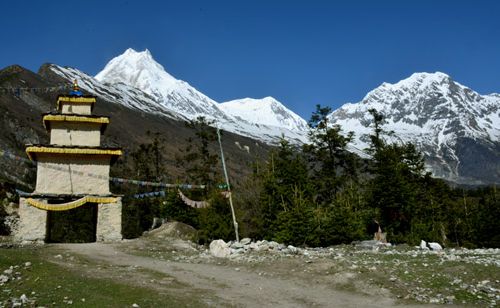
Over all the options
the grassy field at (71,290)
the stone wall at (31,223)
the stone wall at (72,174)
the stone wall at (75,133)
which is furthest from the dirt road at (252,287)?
the stone wall at (75,133)

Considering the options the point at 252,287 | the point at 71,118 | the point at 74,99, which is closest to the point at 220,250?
the point at 252,287

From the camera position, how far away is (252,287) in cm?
1548

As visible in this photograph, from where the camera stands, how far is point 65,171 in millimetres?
31922

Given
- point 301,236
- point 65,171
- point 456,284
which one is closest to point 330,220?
point 301,236

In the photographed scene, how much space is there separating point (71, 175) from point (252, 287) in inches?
812

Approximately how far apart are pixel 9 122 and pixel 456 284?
114m

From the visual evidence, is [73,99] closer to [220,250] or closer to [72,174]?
[72,174]

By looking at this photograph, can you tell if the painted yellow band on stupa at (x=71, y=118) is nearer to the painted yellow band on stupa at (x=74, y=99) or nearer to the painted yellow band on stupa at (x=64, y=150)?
the painted yellow band on stupa at (x=74, y=99)

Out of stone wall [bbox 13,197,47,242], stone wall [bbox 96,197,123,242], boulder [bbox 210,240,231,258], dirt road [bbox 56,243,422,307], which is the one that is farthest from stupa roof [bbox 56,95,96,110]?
boulder [bbox 210,240,231,258]

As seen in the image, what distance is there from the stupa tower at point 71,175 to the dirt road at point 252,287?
9766 mm

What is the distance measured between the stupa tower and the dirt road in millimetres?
9766

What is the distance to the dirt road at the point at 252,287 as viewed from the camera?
1345 centimetres

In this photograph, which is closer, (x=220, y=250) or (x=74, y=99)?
(x=220, y=250)

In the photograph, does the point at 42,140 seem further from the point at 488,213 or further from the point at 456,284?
the point at 456,284
